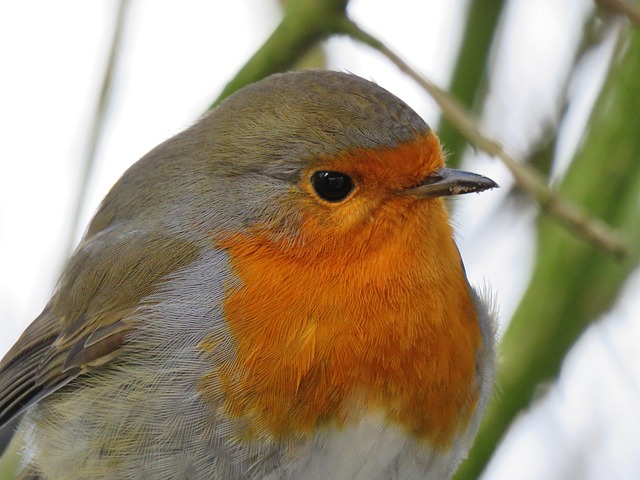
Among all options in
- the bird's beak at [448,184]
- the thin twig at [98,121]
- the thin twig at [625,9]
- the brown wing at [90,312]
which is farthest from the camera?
the thin twig at [98,121]

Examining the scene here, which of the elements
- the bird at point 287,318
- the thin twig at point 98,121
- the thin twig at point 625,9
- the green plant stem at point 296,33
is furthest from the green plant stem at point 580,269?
the thin twig at point 98,121

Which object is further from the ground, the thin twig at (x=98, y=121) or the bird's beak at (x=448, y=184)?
the thin twig at (x=98, y=121)

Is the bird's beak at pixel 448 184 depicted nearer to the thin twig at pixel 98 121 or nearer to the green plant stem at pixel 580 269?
the green plant stem at pixel 580 269

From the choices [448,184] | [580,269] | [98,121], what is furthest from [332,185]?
[98,121]

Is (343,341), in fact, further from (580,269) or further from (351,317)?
(580,269)

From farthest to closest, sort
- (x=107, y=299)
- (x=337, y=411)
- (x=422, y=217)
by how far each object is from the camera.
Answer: (x=107, y=299), (x=422, y=217), (x=337, y=411)

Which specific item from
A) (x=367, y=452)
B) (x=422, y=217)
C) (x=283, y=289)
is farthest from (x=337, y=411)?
(x=422, y=217)

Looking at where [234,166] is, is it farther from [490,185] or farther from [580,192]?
[580,192]
